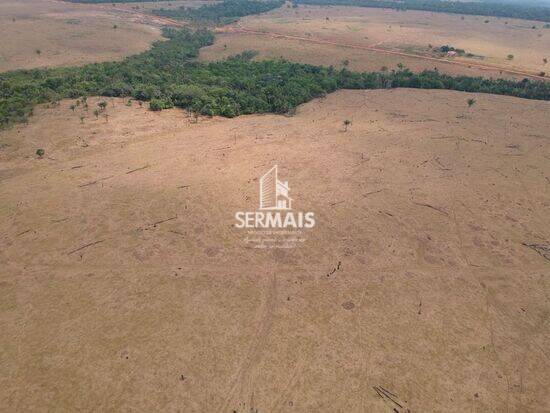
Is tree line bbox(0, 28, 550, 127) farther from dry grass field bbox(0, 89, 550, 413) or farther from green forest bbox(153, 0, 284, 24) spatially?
green forest bbox(153, 0, 284, 24)

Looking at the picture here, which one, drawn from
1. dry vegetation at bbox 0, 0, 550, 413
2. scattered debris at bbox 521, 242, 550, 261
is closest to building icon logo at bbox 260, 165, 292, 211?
dry vegetation at bbox 0, 0, 550, 413

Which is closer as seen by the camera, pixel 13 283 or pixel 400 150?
pixel 13 283

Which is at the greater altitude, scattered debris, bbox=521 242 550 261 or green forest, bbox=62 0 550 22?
green forest, bbox=62 0 550 22

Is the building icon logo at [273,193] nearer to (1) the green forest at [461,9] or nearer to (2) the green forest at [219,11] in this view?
(2) the green forest at [219,11]

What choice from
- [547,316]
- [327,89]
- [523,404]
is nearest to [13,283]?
[523,404]

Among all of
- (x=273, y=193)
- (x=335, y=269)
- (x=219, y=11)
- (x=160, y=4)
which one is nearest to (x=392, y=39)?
(x=219, y=11)

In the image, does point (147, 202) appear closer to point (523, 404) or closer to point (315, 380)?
point (315, 380)
